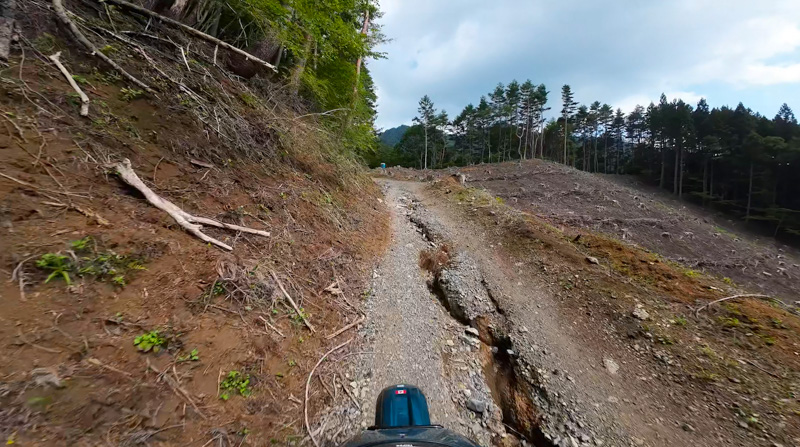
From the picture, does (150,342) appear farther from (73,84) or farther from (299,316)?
(73,84)

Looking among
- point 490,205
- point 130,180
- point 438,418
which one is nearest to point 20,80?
point 130,180

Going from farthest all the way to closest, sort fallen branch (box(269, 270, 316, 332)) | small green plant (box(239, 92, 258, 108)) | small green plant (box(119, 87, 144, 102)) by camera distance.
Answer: small green plant (box(239, 92, 258, 108)) → small green plant (box(119, 87, 144, 102)) → fallen branch (box(269, 270, 316, 332))

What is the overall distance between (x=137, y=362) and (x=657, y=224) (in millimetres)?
18020

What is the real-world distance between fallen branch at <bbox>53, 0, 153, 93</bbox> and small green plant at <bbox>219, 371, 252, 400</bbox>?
436cm

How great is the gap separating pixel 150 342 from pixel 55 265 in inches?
38.0

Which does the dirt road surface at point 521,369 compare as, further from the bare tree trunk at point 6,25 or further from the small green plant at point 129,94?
the bare tree trunk at point 6,25

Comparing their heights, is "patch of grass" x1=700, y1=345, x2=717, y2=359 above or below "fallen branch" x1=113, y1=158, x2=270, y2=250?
below

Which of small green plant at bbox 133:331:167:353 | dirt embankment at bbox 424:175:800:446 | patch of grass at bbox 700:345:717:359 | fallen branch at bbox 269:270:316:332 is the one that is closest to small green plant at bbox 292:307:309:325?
fallen branch at bbox 269:270:316:332

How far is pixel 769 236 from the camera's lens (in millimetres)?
25391

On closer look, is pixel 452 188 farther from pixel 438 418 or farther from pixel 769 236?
pixel 769 236

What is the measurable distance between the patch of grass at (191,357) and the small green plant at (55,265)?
103cm

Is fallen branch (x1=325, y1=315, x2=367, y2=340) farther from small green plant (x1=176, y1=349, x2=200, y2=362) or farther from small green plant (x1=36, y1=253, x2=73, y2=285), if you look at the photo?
small green plant (x1=36, y1=253, x2=73, y2=285)

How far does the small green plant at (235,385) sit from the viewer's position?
237 cm

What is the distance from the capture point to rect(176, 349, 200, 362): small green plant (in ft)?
7.58
